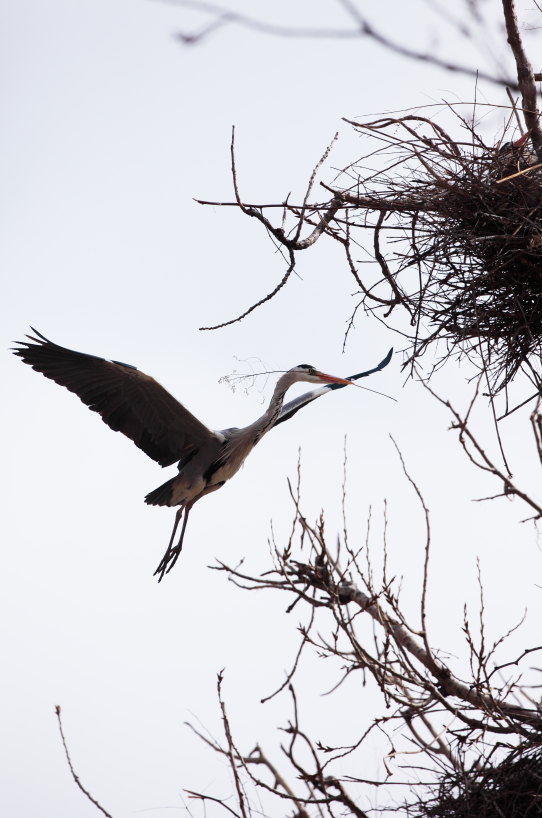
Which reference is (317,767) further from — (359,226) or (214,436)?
(214,436)

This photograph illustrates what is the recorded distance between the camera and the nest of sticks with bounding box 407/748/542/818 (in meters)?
3.08

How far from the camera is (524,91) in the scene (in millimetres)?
3328

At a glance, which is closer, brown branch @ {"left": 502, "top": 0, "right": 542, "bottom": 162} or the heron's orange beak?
brown branch @ {"left": 502, "top": 0, "right": 542, "bottom": 162}

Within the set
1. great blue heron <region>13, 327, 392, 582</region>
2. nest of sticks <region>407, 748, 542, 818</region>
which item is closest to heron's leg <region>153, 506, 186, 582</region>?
great blue heron <region>13, 327, 392, 582</region>

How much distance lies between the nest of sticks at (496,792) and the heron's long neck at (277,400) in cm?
222

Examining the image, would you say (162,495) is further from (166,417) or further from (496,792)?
(496,792)

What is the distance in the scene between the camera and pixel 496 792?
314 cm

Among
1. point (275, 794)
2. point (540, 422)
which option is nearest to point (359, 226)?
point (540, 422)

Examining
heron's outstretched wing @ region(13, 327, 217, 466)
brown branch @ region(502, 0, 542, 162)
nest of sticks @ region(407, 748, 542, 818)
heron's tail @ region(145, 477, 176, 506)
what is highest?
A: heron's outstretched wing @ region(13, 327, 217, 466)

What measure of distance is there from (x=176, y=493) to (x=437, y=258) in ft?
8.25

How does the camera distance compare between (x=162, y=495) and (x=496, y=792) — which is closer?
(x=496, y=792)

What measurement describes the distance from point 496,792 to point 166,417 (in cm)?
276

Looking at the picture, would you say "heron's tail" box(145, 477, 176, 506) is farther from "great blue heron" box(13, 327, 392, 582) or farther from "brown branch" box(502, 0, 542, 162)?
"brown branch" box(502, 0, 542, 162)

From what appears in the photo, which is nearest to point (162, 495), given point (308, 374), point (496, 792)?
point (308, 374)
